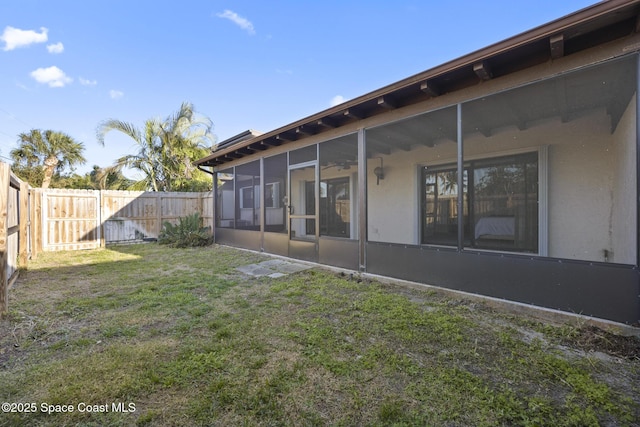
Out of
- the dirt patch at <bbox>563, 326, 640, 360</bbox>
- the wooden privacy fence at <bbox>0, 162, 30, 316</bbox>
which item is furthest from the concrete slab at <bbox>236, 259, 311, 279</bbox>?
the dirt patch at <bbox>563, 326, 640, 360</bbox>

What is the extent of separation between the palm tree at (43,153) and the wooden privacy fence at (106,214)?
31.3 feet

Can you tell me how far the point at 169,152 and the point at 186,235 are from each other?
20.1 feet

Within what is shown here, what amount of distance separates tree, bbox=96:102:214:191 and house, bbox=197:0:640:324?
7009 mm

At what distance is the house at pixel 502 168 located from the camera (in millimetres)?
2576

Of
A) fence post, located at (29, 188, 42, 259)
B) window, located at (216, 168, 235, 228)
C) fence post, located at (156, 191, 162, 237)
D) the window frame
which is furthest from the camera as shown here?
fence post, located at (156, 191, 162, 237)

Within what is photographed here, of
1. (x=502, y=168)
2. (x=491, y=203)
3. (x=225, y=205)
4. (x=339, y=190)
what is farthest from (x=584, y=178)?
(x=225, y=205)

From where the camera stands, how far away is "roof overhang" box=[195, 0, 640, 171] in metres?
2.31

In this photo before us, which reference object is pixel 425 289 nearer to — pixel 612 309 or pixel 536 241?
pixel 612 309

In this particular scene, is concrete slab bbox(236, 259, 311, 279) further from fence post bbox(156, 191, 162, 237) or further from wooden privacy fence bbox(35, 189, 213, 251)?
fence post bbox(156, 191, 162, 237)

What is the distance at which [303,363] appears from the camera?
204cm

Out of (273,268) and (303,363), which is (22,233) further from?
(303,363)

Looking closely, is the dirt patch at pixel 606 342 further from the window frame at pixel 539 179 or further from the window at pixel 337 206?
the window at pixel 337 206

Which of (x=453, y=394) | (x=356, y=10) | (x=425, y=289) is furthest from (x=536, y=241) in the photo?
(x=356, y=10)

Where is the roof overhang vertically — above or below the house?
above
